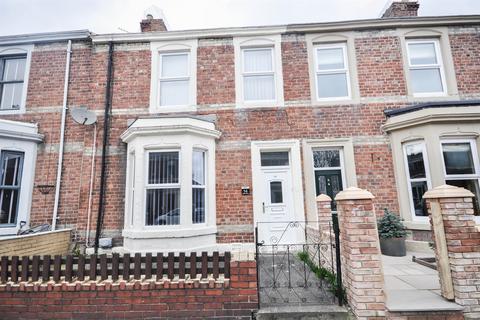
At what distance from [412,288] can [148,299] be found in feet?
12.4

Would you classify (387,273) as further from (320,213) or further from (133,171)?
(133,171)

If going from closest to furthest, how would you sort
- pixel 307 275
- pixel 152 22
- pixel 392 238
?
pixel 307 275
pixel 392 238
pixel 152 22

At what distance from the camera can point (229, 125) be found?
24.4 ft

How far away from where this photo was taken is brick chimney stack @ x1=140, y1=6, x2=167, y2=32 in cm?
863

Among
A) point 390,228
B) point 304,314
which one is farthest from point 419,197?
point 304,314

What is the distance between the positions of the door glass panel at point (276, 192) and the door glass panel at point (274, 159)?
0.57 metres

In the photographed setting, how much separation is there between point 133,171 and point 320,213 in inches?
→ 200

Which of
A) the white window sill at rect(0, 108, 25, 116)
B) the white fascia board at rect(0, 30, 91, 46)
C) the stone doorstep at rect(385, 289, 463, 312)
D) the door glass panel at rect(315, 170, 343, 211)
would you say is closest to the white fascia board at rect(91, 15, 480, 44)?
the white fascia board at rect(0, 30, 91, 46)

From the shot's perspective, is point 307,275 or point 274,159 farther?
point 274,159

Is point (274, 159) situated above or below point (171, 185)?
above

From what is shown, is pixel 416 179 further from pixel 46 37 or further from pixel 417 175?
pixel 46 37

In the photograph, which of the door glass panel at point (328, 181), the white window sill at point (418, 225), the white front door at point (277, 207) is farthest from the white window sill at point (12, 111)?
the white window sill at point (418, 225)

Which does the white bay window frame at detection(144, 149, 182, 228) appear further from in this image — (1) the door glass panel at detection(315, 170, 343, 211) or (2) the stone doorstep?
→ (2) the stone doorstep

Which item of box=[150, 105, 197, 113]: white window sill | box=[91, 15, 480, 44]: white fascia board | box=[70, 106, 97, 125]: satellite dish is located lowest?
box=[70, 106, 97, 125]: satellite dish
